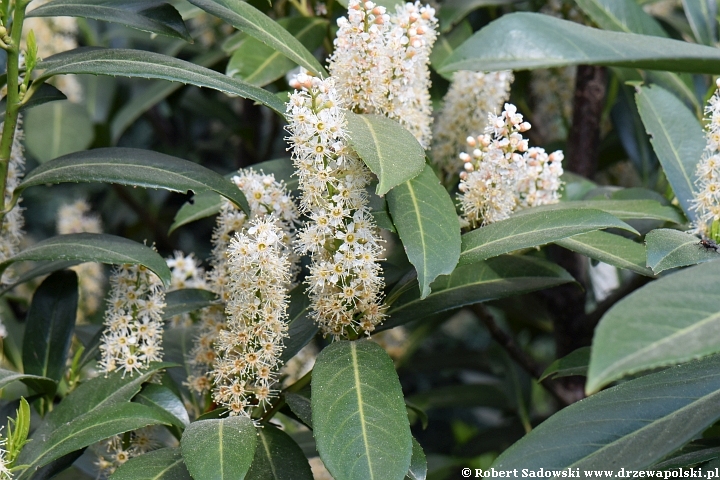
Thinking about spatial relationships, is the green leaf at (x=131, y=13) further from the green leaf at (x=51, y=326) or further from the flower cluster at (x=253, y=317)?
the green leaf at (x=51, y=326)

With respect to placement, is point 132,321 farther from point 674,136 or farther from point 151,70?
point 674,136

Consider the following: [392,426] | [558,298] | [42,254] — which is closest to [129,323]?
[42,254]

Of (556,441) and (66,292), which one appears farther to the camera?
(66,292)

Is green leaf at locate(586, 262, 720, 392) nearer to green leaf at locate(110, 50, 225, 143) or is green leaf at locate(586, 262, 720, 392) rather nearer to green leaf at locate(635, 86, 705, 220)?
green leaf at locate(635, 86, 705, 220)

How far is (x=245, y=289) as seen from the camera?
909 millimetres

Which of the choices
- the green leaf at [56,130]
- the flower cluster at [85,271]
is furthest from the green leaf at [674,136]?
the flower cluster at [85,271]

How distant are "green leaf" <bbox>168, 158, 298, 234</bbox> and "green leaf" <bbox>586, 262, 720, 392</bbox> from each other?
24.7 inches

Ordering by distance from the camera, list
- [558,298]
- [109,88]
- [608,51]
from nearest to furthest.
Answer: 1. [608,51]
2. [558,298]
3. [109,88]

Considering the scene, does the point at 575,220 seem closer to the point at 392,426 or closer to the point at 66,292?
the point at 392,426

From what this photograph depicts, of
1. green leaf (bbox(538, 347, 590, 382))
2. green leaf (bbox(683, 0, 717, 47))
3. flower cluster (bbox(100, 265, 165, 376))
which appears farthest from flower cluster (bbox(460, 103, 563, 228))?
green leaf (bbox(683, 0, 717, 47))

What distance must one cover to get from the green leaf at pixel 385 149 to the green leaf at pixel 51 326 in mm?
573

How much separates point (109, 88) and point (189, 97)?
0.22 metres

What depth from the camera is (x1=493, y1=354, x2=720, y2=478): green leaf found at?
77 cm

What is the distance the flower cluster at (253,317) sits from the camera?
0.90 metres
